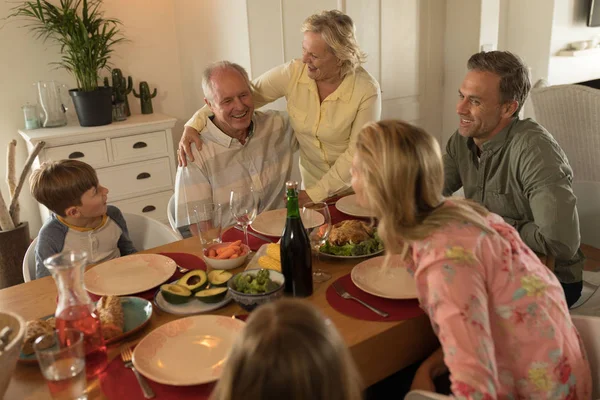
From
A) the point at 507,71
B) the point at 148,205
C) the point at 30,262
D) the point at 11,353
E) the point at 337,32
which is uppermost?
the point at 337,32

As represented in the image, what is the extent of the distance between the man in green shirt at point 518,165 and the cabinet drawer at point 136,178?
235cm

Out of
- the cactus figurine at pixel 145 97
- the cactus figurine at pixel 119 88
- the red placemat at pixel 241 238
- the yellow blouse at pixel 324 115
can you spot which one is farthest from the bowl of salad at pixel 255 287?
the cactus figurine at pixel 145 97

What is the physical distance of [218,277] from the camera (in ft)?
4.76

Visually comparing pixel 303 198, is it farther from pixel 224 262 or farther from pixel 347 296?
pixel 347 296

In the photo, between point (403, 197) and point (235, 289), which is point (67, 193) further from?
point (403, 197)

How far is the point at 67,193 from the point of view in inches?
71.6

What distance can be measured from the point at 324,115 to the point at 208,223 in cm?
97

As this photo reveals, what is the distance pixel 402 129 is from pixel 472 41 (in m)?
3.17

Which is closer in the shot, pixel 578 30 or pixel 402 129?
pixel 402 129

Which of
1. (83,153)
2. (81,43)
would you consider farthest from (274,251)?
(81,43)

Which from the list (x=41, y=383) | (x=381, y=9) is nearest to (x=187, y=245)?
(x=41, y=383)

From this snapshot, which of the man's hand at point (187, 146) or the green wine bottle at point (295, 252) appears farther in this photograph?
the man's hand at point (187, 146)

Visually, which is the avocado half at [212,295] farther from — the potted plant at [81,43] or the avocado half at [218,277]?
the potted plant at [81,43]

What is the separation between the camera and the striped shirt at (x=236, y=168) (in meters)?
2.20
